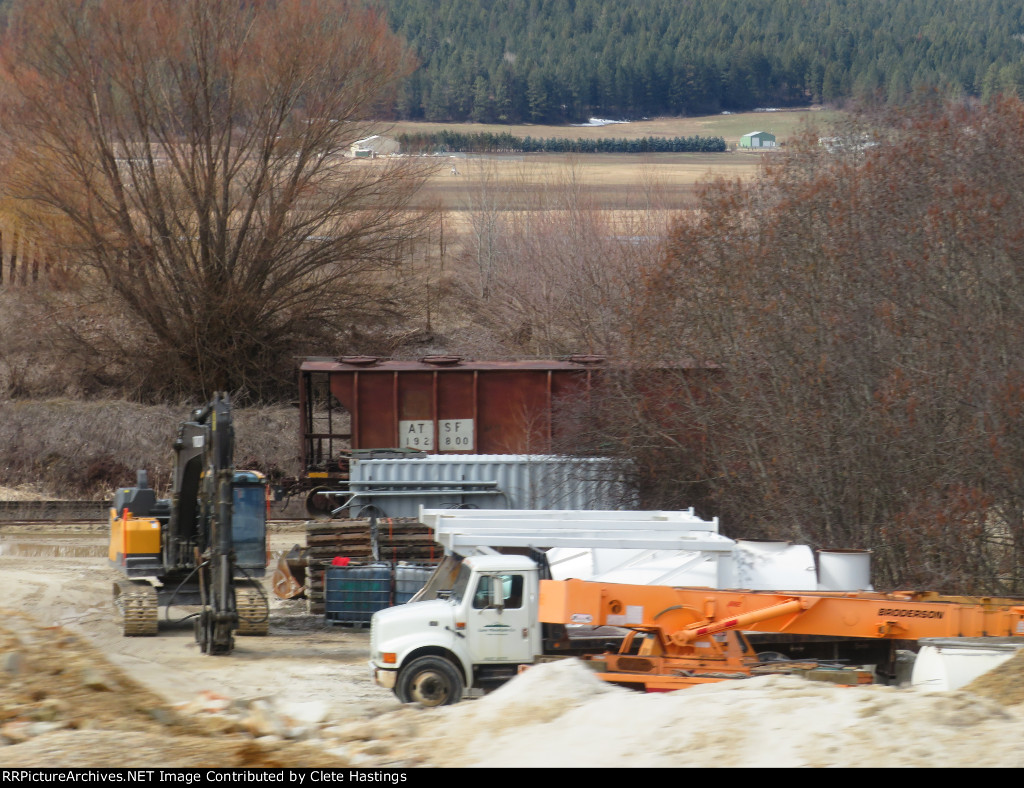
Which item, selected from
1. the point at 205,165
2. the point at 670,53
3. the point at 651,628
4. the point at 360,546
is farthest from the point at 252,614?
the point at 670,53

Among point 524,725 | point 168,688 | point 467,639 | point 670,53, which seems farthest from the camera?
point 670,53

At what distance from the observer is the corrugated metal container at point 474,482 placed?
22109 millimetres

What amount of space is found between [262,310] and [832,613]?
2708cm

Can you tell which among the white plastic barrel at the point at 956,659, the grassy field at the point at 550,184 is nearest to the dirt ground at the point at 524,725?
the white plastic barrel at the point at 956,659

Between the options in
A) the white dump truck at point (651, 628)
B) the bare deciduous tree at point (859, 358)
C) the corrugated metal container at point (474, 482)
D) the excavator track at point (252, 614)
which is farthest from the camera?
the corrugated metal container at point (474, 482)

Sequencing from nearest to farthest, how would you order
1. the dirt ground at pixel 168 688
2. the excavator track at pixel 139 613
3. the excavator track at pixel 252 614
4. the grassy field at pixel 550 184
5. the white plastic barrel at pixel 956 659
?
the dirt ground at pixel 168 688
the white plastic barrel at pixel 956 659
the excavator track at pixel 139 613
the excavator track at pixel 252 614
the grassy field at pixel 550 184

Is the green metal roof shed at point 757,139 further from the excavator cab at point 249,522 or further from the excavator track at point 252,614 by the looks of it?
the excavator track at point 252,614

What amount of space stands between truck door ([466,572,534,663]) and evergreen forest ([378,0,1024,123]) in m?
93.1

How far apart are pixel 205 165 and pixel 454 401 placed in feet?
48.1

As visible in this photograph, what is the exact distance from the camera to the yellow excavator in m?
15.2

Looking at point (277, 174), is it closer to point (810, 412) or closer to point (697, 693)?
point (810, 412)

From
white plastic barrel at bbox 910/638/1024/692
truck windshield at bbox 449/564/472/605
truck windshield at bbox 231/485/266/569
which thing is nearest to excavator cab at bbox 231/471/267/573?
truck windshield at bbox 231/485/266/569

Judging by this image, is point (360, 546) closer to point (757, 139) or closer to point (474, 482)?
point (474, 482)

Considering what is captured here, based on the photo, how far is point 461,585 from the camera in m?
12.6
